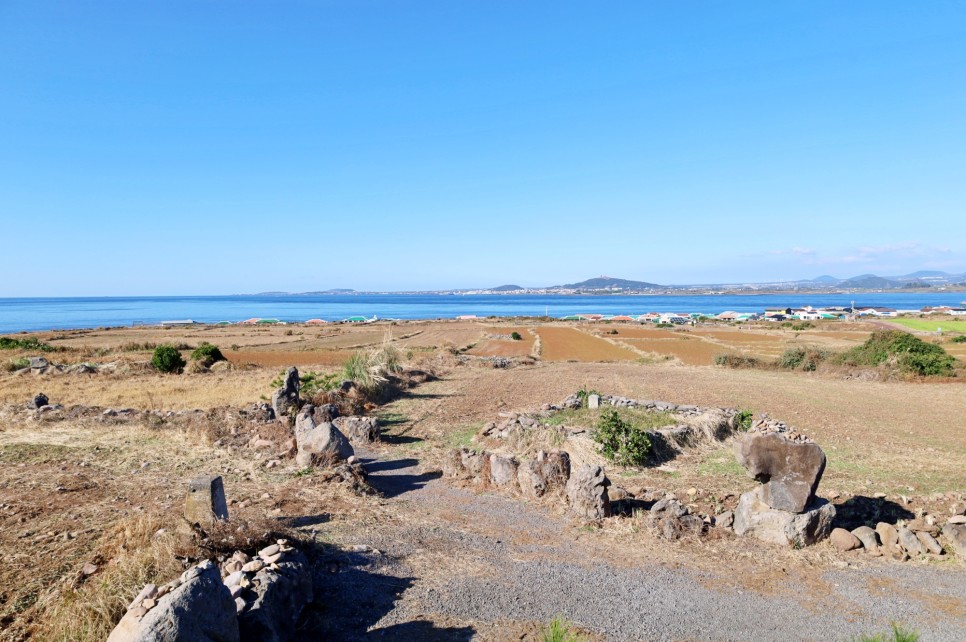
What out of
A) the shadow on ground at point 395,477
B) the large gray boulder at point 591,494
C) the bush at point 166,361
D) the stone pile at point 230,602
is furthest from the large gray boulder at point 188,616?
the bush at point 166,361

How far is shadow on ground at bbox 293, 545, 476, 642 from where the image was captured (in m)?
5.82

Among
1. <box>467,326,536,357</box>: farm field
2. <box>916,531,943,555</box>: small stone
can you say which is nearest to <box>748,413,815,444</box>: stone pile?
<box>916,531,943,555</box>: small stone

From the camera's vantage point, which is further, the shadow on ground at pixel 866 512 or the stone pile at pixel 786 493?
the shadow on ground at pixel 866 512

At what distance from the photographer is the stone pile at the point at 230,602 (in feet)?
14.0

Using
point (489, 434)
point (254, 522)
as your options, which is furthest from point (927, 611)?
point (489, 434)

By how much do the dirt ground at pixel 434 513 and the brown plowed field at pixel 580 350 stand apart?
22.4 meters

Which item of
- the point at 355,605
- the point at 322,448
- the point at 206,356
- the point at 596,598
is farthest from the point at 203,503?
the point at 206,356

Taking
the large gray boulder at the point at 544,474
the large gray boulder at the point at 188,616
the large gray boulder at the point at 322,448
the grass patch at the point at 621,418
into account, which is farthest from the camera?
the grass patch at the point at 621,418

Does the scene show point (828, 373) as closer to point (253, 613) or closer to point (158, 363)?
point (253, 613)

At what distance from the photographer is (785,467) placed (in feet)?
26.4

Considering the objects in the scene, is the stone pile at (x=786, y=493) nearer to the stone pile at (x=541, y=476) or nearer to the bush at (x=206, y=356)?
the stone pile at (x=541, y=476)

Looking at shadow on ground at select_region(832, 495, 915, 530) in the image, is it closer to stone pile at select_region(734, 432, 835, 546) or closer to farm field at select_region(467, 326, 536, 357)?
stone pile at select_region(734, 432, 835, 546)

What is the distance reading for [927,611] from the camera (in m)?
6.27

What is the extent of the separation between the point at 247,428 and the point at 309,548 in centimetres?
811
